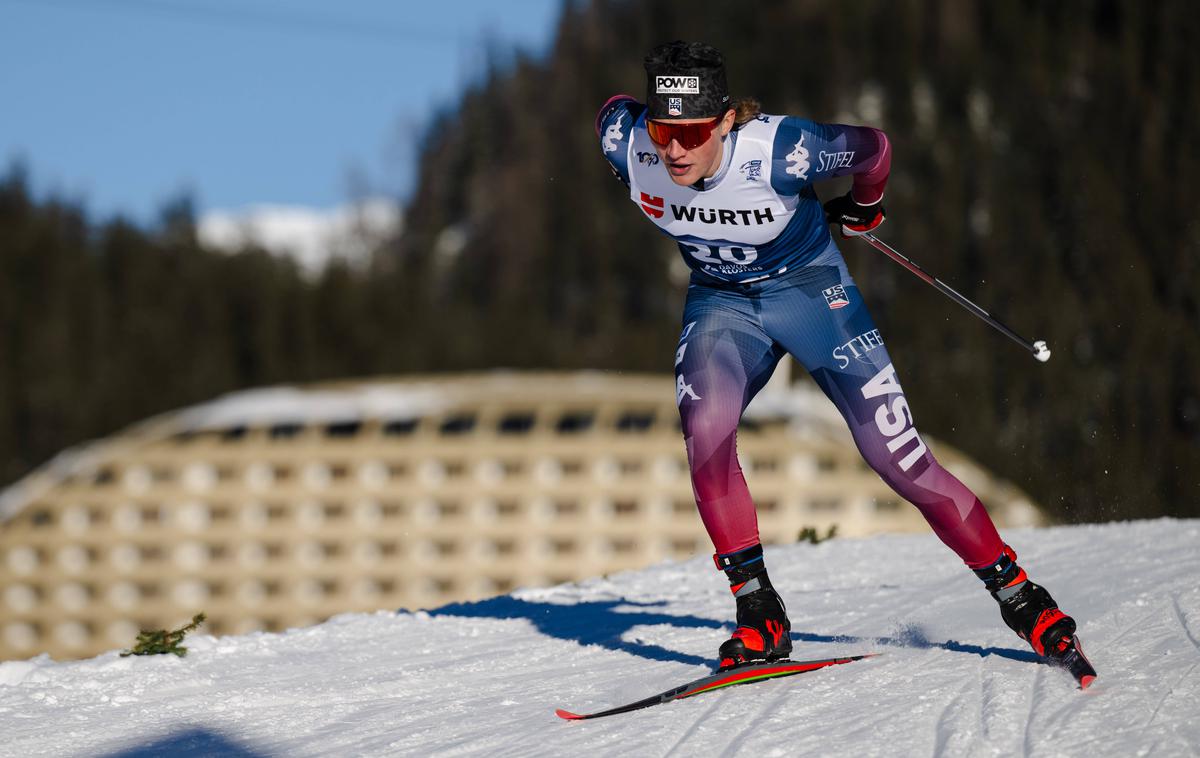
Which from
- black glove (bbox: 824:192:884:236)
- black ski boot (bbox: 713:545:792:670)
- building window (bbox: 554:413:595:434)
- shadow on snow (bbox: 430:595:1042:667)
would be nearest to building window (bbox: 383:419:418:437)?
building window (bbox: 554:413:595:434)

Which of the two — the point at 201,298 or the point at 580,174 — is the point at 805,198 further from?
the point at 580,174

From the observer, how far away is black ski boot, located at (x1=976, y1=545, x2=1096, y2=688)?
4172mm

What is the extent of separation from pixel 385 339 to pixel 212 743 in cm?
1791

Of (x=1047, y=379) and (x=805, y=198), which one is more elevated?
(x=805, y=198)

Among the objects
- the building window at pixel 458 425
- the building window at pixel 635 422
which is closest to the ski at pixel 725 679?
the building window at pixel 635 422

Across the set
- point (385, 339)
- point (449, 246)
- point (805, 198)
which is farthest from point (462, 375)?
point (805, 198)

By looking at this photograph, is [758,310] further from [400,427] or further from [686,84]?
[400,427]

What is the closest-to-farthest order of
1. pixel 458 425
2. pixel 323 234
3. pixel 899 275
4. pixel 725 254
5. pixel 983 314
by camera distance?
pixel 725 254, pixel 983 314, pixel 458 425, pixel 899 275, pixel 323 234

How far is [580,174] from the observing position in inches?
985

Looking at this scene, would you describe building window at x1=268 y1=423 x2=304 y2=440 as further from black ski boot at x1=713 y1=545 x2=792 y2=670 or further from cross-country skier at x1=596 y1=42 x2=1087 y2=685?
black ski boot at x1=713 y1=545 x2=792 y2=670

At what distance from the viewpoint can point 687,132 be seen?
13.6 ft

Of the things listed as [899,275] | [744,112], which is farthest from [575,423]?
[744,112]

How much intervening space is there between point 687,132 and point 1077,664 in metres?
2.14

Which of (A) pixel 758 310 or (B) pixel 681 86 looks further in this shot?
(A) pixel 758 310
